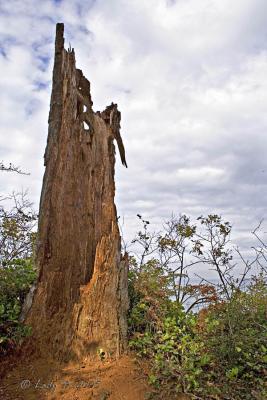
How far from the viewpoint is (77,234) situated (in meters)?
6.08

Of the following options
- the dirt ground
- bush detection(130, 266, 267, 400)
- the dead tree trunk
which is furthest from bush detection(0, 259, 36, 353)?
bush detection(130, 266, 267, 400)

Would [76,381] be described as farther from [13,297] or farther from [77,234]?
[77,234]

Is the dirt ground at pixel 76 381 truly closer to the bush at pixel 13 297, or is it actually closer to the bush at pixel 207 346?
the bush at pixel 207 346

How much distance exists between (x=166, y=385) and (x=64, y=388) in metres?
1.26

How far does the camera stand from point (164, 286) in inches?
266

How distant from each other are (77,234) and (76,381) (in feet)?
7.25

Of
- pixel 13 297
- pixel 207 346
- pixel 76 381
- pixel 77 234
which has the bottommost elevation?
pixel 76 381

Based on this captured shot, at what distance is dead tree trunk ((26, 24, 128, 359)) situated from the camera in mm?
5324

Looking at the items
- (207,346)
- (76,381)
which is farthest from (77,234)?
(207,346)

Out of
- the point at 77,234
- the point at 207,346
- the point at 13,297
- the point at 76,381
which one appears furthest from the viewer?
the point at 77,234

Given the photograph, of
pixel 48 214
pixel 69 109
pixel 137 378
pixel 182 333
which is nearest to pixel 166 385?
pixel 137 378

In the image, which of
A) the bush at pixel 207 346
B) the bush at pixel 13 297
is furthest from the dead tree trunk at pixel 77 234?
the bush at pixel 207 346

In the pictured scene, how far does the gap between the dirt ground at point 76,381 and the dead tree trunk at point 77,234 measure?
24 cm

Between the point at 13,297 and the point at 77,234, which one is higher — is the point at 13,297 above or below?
below
